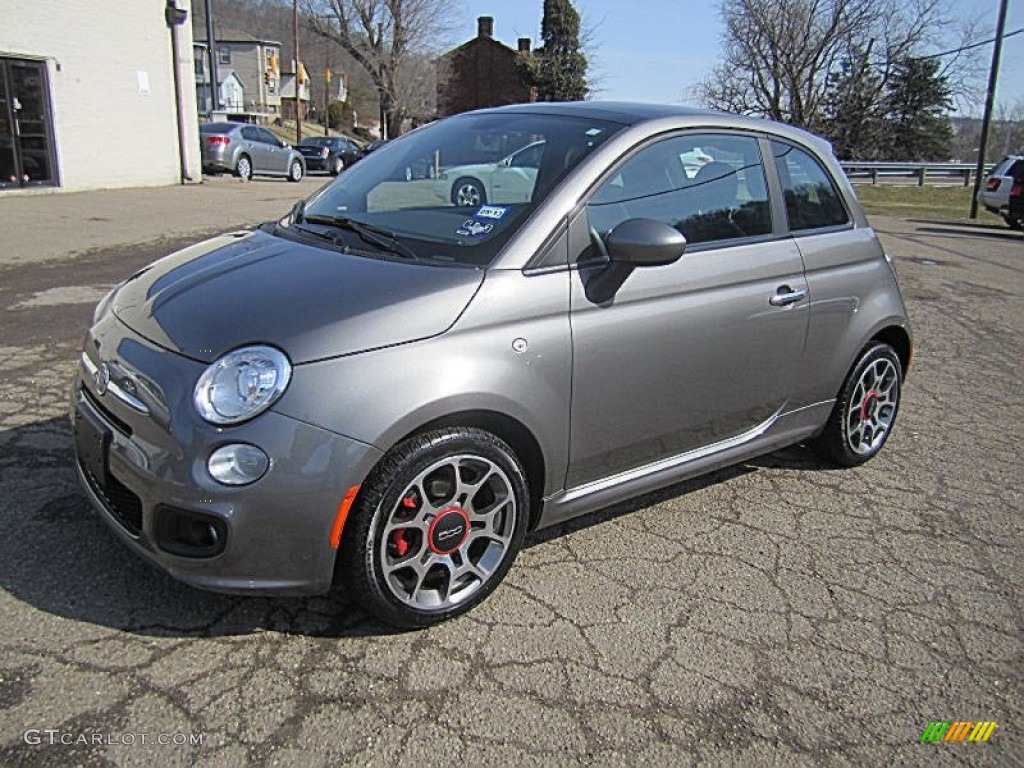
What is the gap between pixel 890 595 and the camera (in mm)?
3111

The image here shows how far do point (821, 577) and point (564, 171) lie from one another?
187cm

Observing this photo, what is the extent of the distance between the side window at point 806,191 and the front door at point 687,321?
17 cm

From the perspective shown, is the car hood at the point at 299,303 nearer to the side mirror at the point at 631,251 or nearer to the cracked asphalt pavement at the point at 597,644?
the side mirror at the point at 631,251

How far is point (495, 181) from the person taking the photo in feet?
10.5

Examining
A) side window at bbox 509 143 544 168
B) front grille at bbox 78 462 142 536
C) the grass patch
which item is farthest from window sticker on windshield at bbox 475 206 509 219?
the grass patch

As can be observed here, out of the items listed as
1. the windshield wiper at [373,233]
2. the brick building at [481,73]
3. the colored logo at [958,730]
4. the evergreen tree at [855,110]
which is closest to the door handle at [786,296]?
the windshield wiper at [373,233]

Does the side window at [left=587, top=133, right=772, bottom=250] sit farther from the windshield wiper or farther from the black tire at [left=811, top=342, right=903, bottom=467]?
the black tire at [left=811, top=342, right=903, bottom=467]

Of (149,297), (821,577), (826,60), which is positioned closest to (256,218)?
(149,297)

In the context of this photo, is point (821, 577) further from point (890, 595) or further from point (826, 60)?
point (826, 60)

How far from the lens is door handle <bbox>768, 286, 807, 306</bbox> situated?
3.53 meters

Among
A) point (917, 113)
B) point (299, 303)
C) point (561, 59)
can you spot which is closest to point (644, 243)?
point (299, 303)

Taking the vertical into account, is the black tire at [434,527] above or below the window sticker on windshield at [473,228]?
below

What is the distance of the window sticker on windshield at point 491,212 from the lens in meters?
3.00

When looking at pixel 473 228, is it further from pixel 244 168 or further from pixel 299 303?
pixel 244 168
